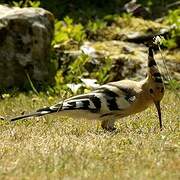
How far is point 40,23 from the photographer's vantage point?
11.2 m

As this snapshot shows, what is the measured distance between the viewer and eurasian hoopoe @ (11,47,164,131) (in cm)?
680

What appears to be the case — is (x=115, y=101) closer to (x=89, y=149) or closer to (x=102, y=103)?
(x=102, y=103)

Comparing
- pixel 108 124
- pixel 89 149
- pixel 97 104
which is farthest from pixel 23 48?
pixel 89 149

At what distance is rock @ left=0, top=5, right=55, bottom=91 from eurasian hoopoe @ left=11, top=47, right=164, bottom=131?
4077mm

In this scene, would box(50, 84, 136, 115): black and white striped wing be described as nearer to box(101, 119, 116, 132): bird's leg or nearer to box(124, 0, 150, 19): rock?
box(101, 119, 116, 132): bird's leg

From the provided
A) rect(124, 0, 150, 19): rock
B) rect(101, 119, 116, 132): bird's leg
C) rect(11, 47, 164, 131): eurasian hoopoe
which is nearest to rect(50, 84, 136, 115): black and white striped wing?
rect(11, 47, 164, 131): eurasian hoopoe

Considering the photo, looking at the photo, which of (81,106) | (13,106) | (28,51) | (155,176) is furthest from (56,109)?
(28,51)

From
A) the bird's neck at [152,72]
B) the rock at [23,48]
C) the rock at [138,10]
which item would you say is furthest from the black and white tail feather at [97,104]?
the rock at [138,10]

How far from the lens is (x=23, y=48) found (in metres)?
11.0

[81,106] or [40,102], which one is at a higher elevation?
[81,106]

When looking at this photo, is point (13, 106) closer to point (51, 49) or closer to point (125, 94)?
point (51, 49)

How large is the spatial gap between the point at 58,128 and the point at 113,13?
7.61 meters

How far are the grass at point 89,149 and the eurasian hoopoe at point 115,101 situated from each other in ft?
0.70

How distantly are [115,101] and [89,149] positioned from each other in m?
1.14
